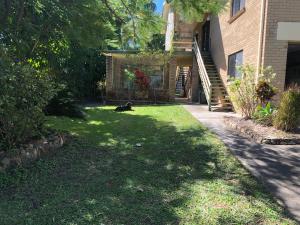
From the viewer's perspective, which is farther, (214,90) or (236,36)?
(214,90)

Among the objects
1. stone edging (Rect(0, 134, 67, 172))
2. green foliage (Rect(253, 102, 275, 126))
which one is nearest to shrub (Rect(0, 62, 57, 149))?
stone edging (Rect(0, 134, 67, 172))

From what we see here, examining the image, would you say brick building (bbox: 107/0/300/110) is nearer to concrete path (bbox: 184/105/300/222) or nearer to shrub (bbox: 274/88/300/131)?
shrub (bbox: 274/88/300/131)

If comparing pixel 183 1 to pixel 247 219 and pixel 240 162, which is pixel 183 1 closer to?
pixel 240 162

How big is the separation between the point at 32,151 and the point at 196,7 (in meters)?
5.26

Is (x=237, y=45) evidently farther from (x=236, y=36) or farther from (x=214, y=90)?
(x=214, y=90)

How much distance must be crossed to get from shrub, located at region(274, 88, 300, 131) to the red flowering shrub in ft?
36.2

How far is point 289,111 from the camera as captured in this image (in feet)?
23.6

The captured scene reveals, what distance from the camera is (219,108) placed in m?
13.4

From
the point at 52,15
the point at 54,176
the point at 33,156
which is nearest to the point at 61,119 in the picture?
the point at 52,15

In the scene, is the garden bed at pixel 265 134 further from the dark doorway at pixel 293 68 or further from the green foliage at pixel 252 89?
the dark doorway at pixel 293 68

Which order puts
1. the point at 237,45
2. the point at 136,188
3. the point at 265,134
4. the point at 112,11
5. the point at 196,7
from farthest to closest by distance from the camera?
the point at 237,45 < the point at 112,11 < the point at 196,7 < the point at 265,134 < the point at 136,188

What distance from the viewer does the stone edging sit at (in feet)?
15.2

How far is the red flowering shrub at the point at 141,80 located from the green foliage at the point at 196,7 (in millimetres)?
9943

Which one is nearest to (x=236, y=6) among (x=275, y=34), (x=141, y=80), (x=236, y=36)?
(x=236, y=36)
